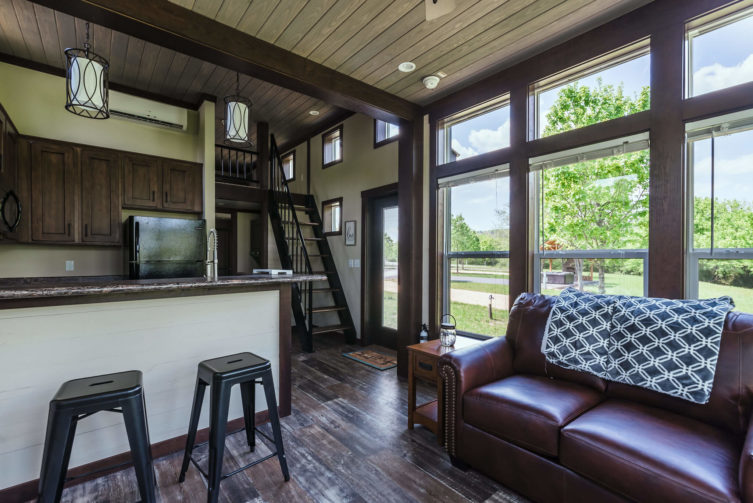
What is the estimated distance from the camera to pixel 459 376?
2053 millimetres

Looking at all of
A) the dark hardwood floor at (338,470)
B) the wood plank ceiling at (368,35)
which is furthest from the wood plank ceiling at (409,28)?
the dark hardwood floor at (338,470)

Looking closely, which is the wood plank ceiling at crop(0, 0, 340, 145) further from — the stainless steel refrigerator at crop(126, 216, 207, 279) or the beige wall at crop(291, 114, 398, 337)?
the stainless steel refrigerator at crop(126, 216, 207, 279)

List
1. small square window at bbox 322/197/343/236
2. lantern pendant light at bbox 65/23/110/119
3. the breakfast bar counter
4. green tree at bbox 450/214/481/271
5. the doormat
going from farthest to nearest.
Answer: small square window at bbox 322/197/343/236
the doormat
green tree at bbox 450/214/481/271
lantern pendant light at bbox 65/23/110/119
the breakfast bar counter

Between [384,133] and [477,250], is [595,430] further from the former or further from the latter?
[384,133]

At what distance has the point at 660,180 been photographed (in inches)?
86.5

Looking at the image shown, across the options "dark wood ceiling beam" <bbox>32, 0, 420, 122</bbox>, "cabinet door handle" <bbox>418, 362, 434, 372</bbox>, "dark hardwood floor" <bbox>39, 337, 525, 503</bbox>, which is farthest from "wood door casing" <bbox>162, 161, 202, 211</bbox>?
"cabinet door handle" <bbox>418, 362, 434, 372</bbox>

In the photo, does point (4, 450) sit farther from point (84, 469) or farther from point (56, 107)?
point (56, 107)

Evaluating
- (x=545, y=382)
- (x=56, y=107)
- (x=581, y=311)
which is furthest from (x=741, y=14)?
(x=56, y=107)

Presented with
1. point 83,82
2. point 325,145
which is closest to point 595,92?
point 83,82

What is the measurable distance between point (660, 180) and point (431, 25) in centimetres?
180

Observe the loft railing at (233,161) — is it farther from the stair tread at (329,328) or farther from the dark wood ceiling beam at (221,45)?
the stair tread at (329,328)

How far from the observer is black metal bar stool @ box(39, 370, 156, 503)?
4.69ft

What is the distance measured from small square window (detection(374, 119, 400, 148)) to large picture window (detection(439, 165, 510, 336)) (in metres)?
1.23

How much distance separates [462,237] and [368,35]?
195 centimetres
